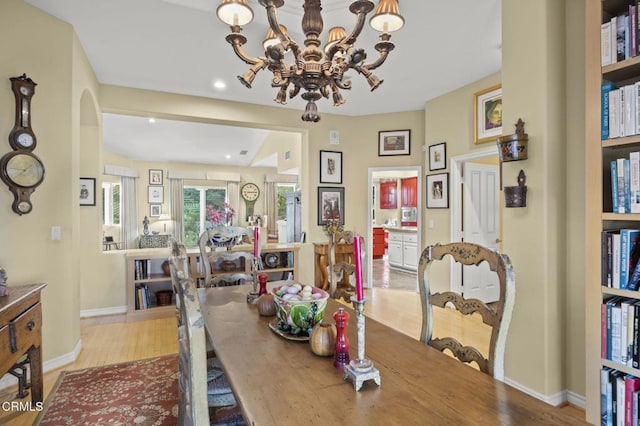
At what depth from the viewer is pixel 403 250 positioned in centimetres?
740

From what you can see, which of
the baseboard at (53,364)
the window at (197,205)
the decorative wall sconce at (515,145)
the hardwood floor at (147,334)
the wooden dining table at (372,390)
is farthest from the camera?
the window at (197,205)

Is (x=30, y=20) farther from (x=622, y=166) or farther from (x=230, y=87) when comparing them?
(x=622, y=166)

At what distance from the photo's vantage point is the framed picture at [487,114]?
380 centimetres

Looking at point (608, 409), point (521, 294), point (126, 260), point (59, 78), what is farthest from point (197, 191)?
point (608, 409)

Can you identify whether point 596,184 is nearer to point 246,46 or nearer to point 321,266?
point 246,46

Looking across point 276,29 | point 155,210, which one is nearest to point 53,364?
point 276,29

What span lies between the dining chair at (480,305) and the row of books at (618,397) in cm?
91

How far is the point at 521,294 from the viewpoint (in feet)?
7.53

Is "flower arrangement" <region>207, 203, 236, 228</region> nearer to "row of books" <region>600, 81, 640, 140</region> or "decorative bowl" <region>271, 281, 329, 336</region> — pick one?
"decorative bowl" <region>271, 281, 329, 336</region>

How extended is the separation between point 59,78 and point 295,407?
10.7 ft

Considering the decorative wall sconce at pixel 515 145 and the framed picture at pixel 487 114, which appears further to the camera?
the framed picture at pixel 487 114

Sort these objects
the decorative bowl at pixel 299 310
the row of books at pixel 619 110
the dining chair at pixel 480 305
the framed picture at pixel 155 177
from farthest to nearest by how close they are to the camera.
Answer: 1. the framed picture at pixel 155 177
2. the row of books at pixel 619 110
3. the decorative bowl at pixel 299 310
4. the dining chair at pixel 480 305

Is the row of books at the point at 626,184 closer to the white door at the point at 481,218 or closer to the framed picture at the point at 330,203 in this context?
the white door at the point at 481,218

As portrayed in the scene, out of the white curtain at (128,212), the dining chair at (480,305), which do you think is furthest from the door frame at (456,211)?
the white curtain at (128,212)
